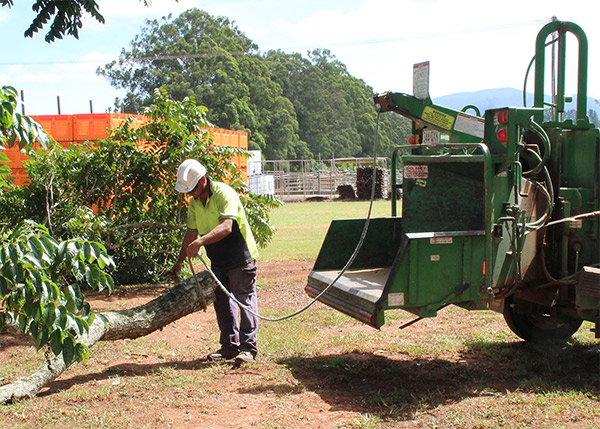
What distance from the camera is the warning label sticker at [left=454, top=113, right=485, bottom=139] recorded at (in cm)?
569

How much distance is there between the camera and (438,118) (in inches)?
234

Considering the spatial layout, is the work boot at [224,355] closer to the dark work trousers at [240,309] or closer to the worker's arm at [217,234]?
the dark work trousers at [240,309]

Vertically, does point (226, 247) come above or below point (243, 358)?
above

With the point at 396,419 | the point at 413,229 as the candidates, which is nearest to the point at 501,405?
the point at 396,419

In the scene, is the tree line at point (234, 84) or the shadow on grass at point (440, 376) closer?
the shadow on grass at point (440, 376)

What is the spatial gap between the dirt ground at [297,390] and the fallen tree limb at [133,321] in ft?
0.46

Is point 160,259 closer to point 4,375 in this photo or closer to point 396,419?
point 4,375

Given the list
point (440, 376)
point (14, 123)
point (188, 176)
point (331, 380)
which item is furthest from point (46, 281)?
point (440, 376)

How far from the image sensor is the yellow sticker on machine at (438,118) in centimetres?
588

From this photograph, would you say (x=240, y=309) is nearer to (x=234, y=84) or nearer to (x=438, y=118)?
(x=438, y=118)

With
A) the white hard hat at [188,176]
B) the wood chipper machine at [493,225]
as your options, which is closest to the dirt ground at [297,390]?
the wood chipper machine at [493,225]

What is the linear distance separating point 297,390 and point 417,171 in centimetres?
224

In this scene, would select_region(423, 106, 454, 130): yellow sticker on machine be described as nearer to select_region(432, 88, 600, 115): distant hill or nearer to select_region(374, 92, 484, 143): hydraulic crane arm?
select_region(374, 92, 484, 143): hydraulic crane arm

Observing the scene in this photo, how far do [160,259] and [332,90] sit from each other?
7087 cm
